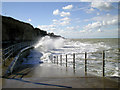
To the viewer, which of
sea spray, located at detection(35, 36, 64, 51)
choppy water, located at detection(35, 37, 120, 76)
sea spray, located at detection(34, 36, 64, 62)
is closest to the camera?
choppy water, located at detection(35, 37, 120, 76)

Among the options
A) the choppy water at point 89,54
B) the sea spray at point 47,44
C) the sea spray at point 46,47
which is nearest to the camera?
the choppy water at point 89,54

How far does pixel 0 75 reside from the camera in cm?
541

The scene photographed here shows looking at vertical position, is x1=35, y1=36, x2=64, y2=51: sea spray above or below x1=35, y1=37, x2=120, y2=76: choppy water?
above

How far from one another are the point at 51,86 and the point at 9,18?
29.6 metres

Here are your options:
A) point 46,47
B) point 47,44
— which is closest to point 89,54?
point 46,47

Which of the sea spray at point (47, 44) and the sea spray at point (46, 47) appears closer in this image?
the sea spray at point (46, 47)

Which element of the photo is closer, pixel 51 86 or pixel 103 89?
pixel 103 89

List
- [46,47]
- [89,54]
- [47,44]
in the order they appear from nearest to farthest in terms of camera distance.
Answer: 1. [89,54]
2. [46,47]
3. [47,44]

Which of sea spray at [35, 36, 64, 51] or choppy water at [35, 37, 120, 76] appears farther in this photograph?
sea spray at [35, 36, 64, 51]

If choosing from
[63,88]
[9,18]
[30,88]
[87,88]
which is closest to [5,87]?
[30,88]

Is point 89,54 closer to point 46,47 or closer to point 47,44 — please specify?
point 46,47

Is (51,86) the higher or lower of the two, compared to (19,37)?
lower

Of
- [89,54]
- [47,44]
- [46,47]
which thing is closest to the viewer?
[89,54]

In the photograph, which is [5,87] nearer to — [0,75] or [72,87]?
[0,75]
